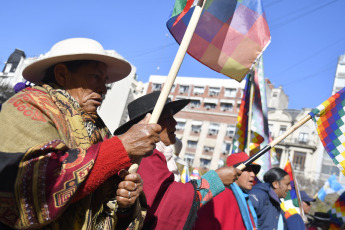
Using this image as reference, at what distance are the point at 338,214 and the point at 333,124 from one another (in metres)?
4.16

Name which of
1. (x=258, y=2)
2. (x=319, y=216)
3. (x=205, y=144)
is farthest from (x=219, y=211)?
(x=205, y=144)

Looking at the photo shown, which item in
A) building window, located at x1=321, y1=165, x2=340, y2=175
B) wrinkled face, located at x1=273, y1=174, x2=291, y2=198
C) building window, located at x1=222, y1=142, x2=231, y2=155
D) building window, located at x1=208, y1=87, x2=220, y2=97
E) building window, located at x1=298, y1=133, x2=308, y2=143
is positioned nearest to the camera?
wrinkled face, located at x1=273, y1=174, x2=291, y2=198

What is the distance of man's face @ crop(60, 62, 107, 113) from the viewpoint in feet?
7.54

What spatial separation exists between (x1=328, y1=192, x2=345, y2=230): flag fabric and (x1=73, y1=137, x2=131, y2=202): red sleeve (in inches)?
268

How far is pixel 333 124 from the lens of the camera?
13.4 ft

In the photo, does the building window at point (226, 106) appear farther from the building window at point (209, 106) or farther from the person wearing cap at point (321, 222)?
the person wearing cap at point (321, 222)

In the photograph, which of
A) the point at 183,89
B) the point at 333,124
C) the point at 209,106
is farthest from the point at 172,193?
the point at 183,89

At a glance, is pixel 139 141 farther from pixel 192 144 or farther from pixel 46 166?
pixel 192 144

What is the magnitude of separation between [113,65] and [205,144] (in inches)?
2122

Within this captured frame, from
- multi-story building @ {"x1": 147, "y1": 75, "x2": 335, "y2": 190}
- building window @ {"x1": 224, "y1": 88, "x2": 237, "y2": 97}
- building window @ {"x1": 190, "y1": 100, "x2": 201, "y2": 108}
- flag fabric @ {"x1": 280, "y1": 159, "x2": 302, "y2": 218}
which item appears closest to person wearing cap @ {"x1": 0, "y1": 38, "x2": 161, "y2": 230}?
flag fabric @ {"x1": 280, "y1": 159, "x2": 302, "y2": 218}

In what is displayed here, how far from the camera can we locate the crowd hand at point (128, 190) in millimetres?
1870

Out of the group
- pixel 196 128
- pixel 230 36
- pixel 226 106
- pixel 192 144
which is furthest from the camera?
pixel 196 128

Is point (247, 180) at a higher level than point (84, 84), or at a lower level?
lower

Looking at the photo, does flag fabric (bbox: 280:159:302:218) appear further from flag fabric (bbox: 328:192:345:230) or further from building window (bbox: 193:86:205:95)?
building window (bbox: 193:86:205:95)
